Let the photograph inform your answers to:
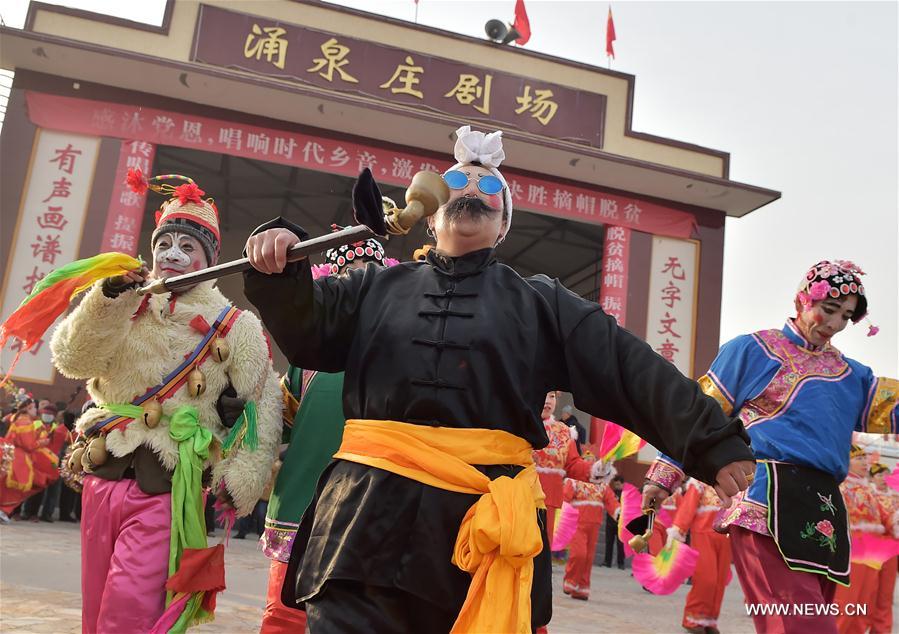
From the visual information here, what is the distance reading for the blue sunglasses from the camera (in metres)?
2.21

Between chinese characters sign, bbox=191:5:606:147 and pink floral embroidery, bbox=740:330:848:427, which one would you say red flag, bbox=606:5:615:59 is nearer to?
chinese characters sign, bbox=191:5:606:147

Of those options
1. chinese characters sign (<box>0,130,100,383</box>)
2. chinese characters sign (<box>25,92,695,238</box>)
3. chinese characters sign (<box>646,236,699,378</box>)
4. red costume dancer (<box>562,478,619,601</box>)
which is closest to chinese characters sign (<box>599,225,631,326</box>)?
chinese characters sign (<box>25,92,695,238</box>)

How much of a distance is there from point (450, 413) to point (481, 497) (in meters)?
0.21

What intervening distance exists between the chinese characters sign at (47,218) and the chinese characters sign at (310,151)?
0.98ft

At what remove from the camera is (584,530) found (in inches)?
309

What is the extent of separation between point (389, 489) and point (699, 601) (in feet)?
16.4

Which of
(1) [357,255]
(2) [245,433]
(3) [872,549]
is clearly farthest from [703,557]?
(2) [245,433]

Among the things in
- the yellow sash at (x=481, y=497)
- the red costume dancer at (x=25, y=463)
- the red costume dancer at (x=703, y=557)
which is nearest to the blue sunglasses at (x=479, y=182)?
the yellow sash at (x=481, y=497)

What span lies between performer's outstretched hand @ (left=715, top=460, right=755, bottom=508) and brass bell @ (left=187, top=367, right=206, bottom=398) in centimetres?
211

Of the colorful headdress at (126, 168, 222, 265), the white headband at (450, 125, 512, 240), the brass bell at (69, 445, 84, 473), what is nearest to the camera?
the white headband at (450, 125, 512, 240)

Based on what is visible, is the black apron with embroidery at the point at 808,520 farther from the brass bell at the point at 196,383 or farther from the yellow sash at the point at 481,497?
the brass bell at the point at 196,383

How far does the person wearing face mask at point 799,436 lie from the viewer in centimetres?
312

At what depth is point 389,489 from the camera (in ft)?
5.99

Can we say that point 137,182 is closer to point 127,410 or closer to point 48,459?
point 127,410
